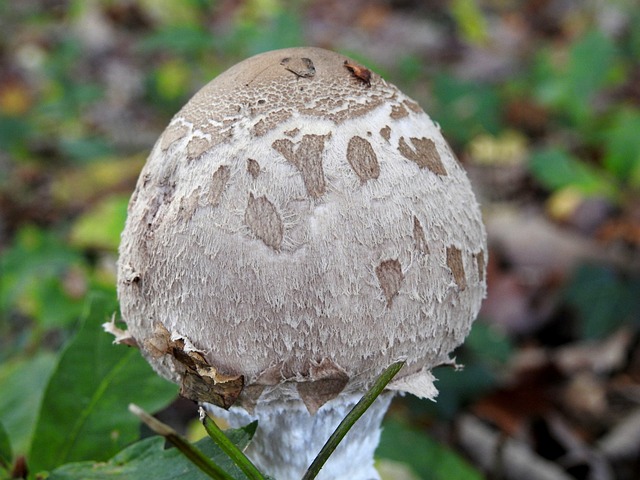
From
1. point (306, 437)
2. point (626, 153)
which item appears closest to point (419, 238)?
point (306, 437)

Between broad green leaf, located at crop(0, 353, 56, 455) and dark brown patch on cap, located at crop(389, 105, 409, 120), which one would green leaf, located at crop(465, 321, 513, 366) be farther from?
broad green leaf, located at crop(0, 353, 56, 455)

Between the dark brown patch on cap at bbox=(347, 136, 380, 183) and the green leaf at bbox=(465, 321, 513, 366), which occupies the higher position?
the dark brown patch on cap at bbox=(347, 136, 380, 183)

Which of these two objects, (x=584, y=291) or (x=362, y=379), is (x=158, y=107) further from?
(x=362, y=379)

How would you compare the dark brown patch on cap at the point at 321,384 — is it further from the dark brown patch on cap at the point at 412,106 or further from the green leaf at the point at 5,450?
the green leaf at the point at 5,450

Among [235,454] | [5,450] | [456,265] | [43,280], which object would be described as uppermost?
[456,265]

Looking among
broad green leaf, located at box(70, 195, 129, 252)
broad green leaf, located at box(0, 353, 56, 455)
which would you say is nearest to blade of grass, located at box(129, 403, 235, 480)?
broad green leaf, located at box(0, 353, 56, 455)

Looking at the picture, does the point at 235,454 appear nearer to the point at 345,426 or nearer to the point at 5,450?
the point at 345,426

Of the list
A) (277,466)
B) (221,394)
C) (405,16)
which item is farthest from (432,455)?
(405,16)
